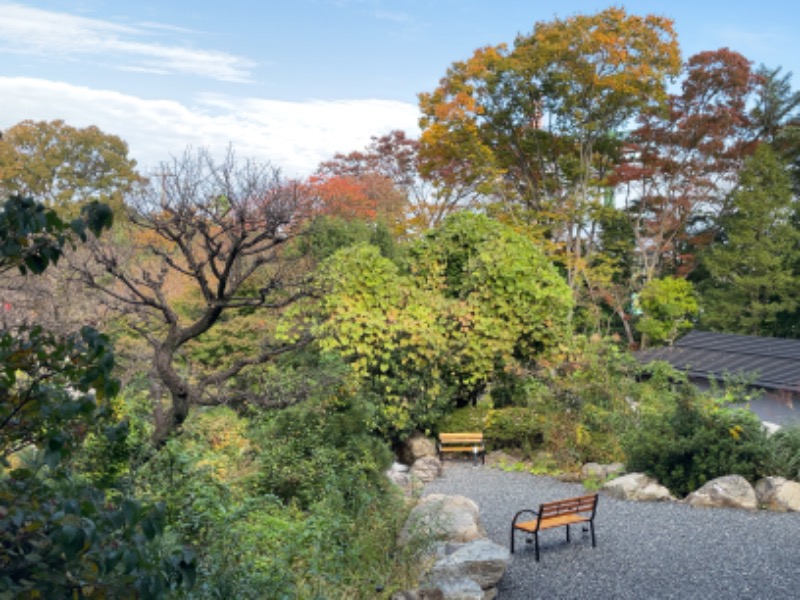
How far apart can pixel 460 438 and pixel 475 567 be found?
5.95 meters

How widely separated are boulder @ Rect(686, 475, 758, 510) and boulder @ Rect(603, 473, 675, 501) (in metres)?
0.40

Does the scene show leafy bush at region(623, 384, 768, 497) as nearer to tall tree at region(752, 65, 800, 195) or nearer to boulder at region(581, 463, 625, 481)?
boulder at region(581, 463, 625, 481)

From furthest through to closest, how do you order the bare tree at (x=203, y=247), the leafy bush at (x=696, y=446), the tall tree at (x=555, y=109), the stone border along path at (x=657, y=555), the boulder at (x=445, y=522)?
the tall tree at (x=555, y=109), the leafy bush at (x=696, y=446), the boulder at (x=445, y=522), the stone border along path at (x=657, y=555), the bare tree at (x=203, y=247)

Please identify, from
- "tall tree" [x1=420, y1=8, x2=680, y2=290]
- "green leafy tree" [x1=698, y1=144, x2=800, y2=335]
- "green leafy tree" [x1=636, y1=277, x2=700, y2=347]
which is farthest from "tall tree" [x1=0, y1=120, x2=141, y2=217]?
"green leafy tree" [x1=698, y1=144, x2=800, y2=335]

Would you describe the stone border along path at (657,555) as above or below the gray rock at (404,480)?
above

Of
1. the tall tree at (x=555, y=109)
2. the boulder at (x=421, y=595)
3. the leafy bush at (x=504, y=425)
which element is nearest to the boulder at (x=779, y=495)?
the leafy bush at (x=504, y=425)

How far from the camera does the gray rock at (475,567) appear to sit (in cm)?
642

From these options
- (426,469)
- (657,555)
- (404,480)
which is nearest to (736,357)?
(426,469)

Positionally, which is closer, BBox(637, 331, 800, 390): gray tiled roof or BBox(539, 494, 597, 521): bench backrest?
BBox(539, 494, 597, 521): bench backrest

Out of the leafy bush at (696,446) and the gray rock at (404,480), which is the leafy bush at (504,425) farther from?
the leafy bush at (696,446)

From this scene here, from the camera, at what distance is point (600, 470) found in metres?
11.2

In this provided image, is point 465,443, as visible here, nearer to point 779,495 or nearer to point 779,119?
point 779,495

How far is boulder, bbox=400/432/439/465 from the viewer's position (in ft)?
40.7

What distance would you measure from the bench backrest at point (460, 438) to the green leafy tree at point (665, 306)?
437 inches
